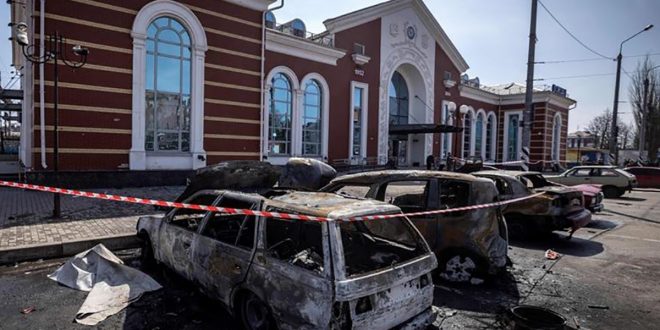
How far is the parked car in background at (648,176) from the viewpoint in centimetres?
2331

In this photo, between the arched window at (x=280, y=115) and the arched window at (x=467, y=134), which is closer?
the arched window at (x=280, y=115)

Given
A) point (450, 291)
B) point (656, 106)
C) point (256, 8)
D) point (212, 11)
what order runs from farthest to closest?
point (656, 106)
point (256, 8)
point (212, 11)
point (450, 291)

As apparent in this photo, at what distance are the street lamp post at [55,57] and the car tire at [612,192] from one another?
69.5 feet

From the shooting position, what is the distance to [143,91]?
47.6 ft

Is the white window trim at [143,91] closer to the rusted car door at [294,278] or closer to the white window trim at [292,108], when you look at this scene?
the white window trim at [292,108]

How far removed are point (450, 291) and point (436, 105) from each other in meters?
28.0

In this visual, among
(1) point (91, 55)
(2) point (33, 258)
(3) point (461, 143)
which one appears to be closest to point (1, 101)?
(1) point (91, 55)

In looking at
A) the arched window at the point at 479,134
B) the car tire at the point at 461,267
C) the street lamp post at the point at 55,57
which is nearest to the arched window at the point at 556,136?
the arched window at the point at 479,134

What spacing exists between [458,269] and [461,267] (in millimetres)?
51

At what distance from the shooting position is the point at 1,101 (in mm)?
30719

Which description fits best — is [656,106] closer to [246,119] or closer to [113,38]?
[246,119]

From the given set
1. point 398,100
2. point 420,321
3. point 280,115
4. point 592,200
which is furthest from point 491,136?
point 420,321

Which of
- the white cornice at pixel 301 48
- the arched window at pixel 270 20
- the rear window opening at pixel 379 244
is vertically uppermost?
the arched window at pixel 270 20

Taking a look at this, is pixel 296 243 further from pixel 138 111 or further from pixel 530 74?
pixel 530 74
